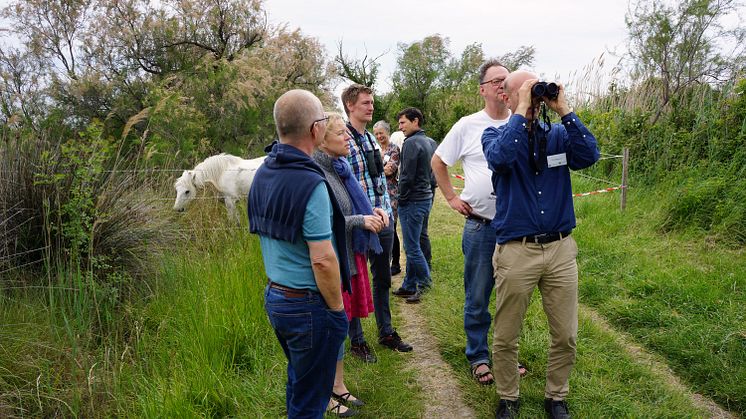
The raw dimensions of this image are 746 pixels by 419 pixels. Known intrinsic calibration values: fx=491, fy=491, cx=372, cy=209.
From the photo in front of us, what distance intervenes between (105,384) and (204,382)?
554 mm

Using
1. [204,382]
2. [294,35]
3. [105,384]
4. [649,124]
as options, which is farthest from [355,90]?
[294,35]

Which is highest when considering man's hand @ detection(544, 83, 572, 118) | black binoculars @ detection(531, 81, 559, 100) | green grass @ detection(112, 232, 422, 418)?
black binoculars @ detection(531, 81, 559, 100)

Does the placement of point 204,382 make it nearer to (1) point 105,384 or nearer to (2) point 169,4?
(1) point 105,384

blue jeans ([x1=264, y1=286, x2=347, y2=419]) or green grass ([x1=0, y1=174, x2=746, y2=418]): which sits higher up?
blue jeans ([x1=264, y1=286, x2=347, y2=419])

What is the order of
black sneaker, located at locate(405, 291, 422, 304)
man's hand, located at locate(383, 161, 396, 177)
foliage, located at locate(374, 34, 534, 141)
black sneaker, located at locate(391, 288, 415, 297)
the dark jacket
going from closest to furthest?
the dark jacket → black sneaker, located at locate(405, 291, 422, 304) → black sneaker, located at locate(391, 288, 415, 297) → man's hand, located at locate(383, 161, 396, 177) → foliage, located at locate(374, 34, 534, 141)

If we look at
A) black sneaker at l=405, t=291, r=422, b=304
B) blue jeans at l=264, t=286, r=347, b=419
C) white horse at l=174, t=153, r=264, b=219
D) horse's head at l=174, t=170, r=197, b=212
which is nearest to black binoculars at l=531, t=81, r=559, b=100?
blue jeans at l=264, t=286, r=347, b=419

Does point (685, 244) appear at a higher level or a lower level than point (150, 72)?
lower

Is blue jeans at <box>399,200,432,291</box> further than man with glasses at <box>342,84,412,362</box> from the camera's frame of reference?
Yes

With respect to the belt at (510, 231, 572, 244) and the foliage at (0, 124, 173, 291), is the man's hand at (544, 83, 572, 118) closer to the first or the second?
the belt at (510, 231, 572, 244)

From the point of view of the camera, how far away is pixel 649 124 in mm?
8445

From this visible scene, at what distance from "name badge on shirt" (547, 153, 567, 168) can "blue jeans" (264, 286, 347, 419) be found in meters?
1.32

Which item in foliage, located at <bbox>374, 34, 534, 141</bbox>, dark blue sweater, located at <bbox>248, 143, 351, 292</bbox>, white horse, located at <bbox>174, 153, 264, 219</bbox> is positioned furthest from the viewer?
foliage, located at <bbox>374, 34, 534, 141</bbox>

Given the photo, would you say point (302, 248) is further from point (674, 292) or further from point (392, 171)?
point (674, 292)

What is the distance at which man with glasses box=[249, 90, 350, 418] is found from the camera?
1893 millimetres
